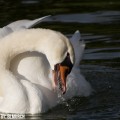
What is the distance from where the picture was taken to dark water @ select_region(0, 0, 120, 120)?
32.5 ft

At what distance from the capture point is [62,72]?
9492mm

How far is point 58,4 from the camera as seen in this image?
1675 cm

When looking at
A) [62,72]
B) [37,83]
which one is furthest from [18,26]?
[62,72]

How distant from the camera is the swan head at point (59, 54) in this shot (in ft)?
30.6

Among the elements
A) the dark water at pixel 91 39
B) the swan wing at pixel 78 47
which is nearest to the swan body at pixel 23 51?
the dark water at pixel 91 39

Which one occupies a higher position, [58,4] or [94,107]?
[58,4]

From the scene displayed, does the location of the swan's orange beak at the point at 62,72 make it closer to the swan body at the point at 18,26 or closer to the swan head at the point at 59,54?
the swan head at the point at 59,54

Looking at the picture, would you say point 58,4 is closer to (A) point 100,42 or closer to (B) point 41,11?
(B) point 41,11

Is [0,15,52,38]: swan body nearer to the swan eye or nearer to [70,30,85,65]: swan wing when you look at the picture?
[70,30,85,65]: swan wing

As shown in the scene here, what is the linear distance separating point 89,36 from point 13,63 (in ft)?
13.2

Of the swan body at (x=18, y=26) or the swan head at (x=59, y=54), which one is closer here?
the swan head at (x=59, y=54)

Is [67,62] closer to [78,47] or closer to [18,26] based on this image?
[78,47]

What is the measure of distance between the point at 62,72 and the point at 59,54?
0.89 feet

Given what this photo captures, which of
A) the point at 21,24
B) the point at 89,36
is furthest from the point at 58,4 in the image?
the point at 21,24
